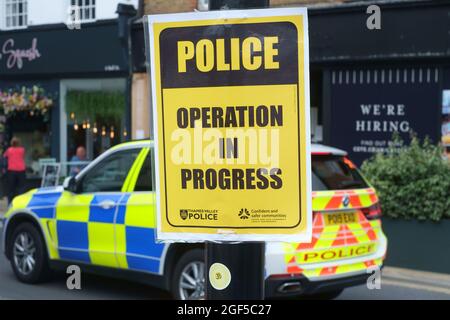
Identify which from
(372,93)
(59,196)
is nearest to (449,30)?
(372,93)

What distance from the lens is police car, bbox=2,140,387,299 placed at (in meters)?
5.83

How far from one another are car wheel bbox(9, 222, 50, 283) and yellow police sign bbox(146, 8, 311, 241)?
5.71m

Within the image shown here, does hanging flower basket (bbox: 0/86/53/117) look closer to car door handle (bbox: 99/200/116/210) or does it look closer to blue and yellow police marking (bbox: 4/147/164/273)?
blue and yellow police marking (bbox: 4/147/164/273)

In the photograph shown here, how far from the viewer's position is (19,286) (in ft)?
24.8

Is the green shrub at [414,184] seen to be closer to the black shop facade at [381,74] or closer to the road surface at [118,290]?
the road surface at [118,290]

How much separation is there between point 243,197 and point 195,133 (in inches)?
10.4

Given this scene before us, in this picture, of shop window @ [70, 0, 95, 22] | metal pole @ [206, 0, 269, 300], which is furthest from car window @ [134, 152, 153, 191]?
shop window @ [70, 0, 95, 22]

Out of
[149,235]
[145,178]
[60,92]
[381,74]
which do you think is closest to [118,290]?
[149,235]

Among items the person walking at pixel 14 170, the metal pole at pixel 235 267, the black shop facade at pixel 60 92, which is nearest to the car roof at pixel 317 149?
the metal pole at pixel 235 267

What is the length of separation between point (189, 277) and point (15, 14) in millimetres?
13737

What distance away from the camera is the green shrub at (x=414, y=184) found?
880cm

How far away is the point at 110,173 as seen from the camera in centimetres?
702

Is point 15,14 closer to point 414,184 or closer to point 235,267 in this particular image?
point 414,184
